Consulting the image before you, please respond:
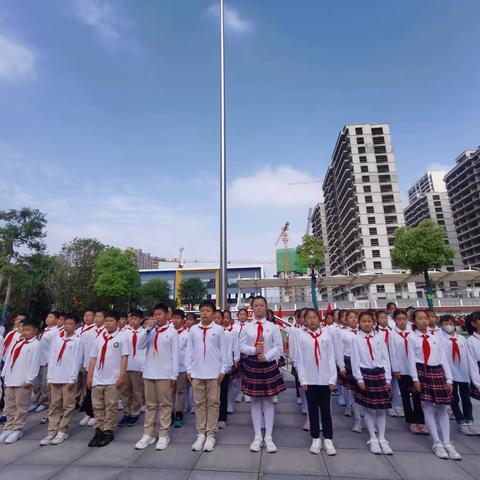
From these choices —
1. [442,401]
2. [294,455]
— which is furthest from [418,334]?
[294,455]

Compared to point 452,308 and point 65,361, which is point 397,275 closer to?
point 452,308

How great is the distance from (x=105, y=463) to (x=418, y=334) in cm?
472

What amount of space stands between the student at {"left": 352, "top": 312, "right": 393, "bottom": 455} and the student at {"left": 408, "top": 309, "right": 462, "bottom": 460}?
0.41 metres

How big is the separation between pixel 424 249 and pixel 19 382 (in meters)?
31.3

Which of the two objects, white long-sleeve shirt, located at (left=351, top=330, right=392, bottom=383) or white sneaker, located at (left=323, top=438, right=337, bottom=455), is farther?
white long-sleeve shirt, located at (left=351, top=330, right=392, bottom=383)

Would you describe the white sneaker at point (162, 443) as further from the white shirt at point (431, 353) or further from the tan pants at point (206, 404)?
the white shirt at point (431, 353)

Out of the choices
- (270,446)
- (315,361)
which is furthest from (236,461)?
(315,361)

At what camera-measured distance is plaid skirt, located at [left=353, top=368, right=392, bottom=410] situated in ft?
13.2

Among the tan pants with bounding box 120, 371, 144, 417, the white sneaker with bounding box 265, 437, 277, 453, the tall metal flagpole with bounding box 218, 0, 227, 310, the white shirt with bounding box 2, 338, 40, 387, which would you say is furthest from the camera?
the tall metal flagpole with bounding box 218, 0, 227, 310

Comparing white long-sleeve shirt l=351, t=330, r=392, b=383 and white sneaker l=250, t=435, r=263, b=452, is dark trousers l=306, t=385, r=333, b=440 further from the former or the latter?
white sneaker l=250, t=435, r=263, b=452

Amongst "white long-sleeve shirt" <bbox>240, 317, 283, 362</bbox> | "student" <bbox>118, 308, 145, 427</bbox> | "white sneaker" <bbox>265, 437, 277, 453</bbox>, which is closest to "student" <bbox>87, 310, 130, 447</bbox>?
"student" <bbox>118, 308, 145, 427</bbox>

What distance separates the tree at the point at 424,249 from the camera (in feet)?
90.3

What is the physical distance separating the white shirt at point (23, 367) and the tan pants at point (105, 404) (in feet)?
4.52

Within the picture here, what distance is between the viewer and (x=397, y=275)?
108 ft
